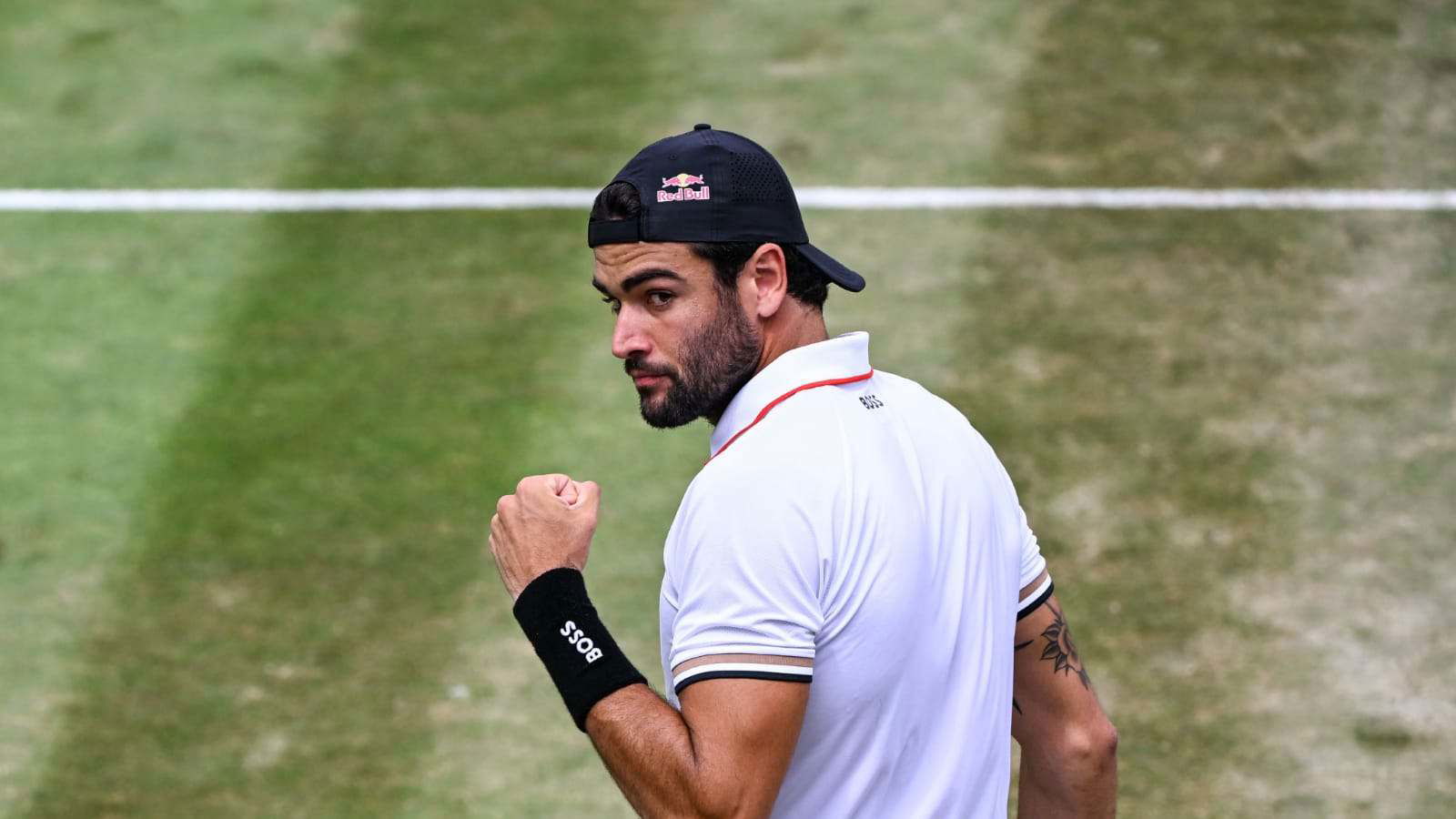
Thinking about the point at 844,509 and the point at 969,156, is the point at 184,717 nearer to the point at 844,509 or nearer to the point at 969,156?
the point at 844,509

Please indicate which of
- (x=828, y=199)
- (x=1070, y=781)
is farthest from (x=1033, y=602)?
(x=828, y=199)

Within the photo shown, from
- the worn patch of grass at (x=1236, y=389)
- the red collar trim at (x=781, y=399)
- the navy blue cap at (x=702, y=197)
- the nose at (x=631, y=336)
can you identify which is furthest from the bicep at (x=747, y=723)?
Answer: the worn patch of grass at (x=1236, y=389)

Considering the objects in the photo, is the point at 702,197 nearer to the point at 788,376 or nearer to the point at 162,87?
the point at 788,376

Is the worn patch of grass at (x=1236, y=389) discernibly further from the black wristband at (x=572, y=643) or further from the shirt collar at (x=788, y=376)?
the black wristband at (x=572, y=643)

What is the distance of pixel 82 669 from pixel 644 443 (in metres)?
2.27

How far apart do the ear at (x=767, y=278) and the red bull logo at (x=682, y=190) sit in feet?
0.51

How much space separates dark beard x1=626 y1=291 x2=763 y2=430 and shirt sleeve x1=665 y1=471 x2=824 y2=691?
43 centimetres

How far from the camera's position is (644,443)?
24.3 ft

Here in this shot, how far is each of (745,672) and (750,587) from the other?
140 mm

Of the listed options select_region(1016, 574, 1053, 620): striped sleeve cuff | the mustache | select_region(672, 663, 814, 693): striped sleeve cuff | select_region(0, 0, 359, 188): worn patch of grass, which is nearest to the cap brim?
the mustache

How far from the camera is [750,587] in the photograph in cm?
306

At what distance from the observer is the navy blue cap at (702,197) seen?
11.4ft

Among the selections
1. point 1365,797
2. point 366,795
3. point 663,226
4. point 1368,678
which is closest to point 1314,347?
point 1368,678

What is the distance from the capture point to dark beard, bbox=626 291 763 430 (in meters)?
3.51
